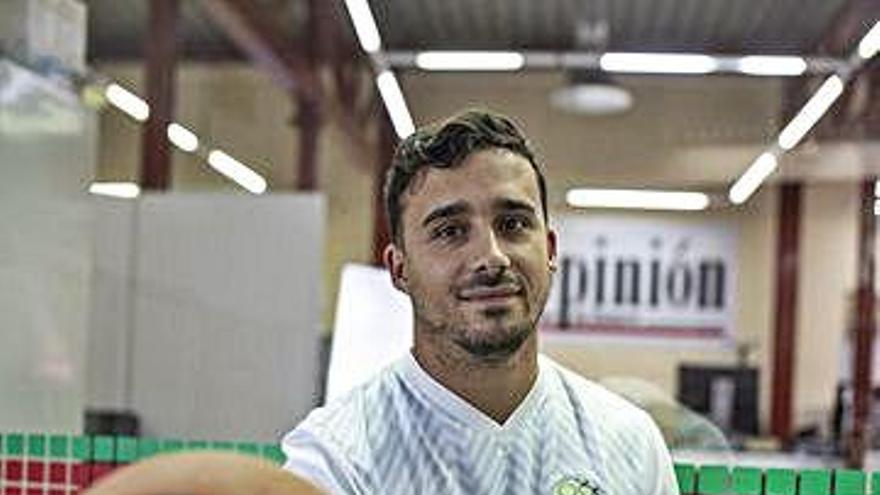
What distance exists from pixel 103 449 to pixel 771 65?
3.56 metres

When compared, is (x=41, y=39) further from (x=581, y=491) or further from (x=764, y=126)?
(x=764, y=126)

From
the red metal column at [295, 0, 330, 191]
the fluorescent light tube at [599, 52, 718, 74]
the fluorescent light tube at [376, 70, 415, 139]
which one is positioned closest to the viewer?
the fluorescent light tube at [376, 70, 415, 139]

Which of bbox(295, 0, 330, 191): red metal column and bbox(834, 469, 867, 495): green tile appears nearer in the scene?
bbox(834, 469, 867, 495): green tile

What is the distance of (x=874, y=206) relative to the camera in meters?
2.07

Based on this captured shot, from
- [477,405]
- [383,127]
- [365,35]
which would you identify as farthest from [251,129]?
[477,405]

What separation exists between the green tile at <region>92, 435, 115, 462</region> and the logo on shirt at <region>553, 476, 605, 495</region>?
85cm

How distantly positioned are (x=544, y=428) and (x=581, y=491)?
0.08 m

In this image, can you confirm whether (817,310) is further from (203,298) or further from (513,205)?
(513,205)

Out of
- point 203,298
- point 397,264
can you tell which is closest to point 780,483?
point 397,264

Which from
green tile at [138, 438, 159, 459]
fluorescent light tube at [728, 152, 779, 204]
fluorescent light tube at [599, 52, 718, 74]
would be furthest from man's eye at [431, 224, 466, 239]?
fluorescent light tube at [728, 152, 779, 204]

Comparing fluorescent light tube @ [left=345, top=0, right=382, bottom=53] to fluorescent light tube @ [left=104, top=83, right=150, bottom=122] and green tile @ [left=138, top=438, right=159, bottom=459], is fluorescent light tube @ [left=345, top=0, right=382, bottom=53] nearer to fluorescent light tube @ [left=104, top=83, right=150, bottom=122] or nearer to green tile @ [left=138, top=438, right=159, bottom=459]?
fluorescent light tube @ [left=104, top=83, right=150, bottom=122]

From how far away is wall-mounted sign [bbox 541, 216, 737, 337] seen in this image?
16.4 feet

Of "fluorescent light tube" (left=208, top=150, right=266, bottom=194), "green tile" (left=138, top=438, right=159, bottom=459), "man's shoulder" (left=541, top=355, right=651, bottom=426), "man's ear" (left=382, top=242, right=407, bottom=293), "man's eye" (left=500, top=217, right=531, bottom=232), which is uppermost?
"fluorescent light tube" (left=208, top=150, right=266, bottom=194)

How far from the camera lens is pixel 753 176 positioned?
5465 mm
